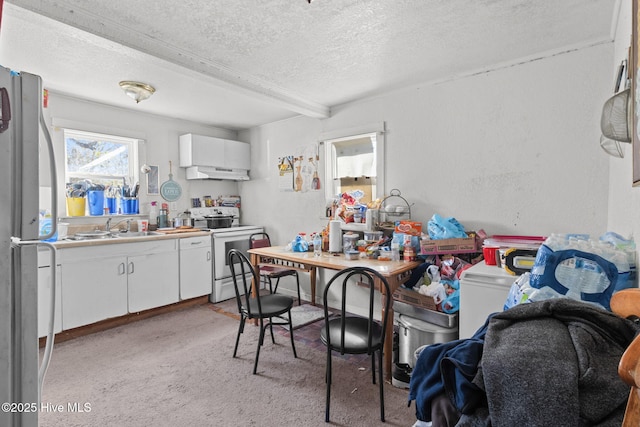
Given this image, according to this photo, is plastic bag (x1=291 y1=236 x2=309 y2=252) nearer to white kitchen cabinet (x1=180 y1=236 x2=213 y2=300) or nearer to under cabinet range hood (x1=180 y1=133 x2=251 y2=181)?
white kitchen cabinet (x1=180 y1=236 x2=213 y2=300)

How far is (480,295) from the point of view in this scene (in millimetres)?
1856

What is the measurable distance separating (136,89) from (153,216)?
1651 mm

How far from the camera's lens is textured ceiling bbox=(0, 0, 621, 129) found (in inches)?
72.5

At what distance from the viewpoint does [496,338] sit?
0.79 meters

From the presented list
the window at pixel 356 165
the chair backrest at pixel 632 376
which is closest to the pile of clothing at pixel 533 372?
the chair backrest at pixel 632 376

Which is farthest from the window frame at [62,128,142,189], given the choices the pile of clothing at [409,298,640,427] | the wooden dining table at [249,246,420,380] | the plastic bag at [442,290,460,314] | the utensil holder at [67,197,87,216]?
the pile of clothing at [409,298,640,427]

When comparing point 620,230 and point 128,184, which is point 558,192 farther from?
point 128,184

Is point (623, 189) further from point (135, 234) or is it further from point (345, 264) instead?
point (135, 234)

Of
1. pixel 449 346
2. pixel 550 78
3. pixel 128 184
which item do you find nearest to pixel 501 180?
pixel 550 78

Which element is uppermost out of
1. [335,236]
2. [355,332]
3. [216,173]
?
[216,173]

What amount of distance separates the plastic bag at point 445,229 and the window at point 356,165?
0.76m

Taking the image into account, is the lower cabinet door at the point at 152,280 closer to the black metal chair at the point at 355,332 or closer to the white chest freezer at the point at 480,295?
the black metal chair at the point at 355,332

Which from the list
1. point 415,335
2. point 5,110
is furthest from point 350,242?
point 5,110

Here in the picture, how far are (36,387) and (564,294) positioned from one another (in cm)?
191
